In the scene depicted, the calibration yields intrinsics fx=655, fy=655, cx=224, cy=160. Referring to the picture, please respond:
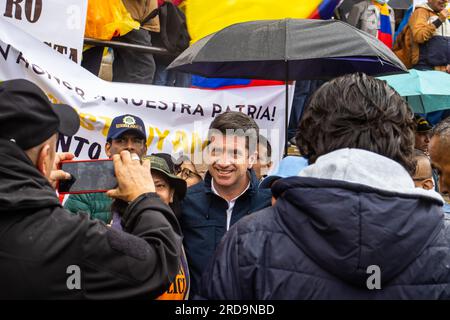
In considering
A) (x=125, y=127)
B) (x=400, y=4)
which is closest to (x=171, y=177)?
(x=125, y=127)

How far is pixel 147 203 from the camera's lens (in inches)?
81.3

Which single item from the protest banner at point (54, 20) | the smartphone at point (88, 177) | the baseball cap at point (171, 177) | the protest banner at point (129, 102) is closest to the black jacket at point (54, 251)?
the smartphone at point (88, 177)

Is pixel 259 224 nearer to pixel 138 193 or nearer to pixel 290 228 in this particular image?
pixel 290 228

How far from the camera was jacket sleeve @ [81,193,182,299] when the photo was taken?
182cm

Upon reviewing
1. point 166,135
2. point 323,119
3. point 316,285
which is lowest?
point 166,135

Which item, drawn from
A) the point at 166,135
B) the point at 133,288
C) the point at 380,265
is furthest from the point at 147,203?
the point at 166,135

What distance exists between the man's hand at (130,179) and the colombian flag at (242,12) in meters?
4.58

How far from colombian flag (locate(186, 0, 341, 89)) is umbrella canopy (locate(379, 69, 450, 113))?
47.3 inches

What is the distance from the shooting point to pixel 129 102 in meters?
5.46

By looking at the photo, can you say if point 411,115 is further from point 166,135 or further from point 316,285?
point 166,135

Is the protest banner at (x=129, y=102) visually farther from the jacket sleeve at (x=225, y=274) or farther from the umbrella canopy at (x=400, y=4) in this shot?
the umbrella canopy at (x=400, y=4)

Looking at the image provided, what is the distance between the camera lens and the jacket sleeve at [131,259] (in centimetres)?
182

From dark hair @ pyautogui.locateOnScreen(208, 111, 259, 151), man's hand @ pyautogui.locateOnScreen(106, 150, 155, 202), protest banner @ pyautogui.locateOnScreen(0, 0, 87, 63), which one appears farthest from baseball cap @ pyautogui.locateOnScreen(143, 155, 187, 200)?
protest banner @ pyautogui.locateOnScreen(0, 0, 87, 63)
